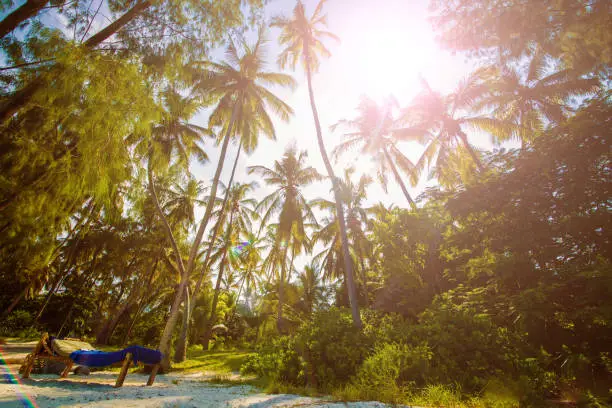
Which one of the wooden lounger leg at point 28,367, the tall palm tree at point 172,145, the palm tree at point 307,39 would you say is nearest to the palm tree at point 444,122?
the palm tree at point 307,39

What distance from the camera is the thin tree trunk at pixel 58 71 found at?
3441mm

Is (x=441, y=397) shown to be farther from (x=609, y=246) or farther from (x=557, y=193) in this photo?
(x=557, y=193)

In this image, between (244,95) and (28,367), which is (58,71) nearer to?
(28,367)

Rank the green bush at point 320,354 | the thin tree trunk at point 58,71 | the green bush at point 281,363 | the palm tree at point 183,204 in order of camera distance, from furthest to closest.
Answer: the palm tree at point 183,204 → the green bush at point 281,363 → the green bush at point 320,354 → the thin tree trunk at point 58,71

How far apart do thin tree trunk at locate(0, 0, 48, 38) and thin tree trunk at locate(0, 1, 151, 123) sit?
65 centimetres

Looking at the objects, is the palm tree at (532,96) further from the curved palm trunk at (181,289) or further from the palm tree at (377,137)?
the curved palm trunk at (181,289)

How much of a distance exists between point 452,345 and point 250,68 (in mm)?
14071

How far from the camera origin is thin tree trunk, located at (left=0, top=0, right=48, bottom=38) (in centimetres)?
347

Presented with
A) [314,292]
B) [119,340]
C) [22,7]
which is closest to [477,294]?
[22,7]

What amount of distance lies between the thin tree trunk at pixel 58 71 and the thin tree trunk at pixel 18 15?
65 centimetres

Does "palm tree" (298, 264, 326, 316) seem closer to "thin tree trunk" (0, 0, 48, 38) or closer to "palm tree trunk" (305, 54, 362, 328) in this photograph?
"palm tree trunk" (305, 54, 362, 328)

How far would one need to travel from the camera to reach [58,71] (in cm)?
324

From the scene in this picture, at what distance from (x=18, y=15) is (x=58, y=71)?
1.22 meters

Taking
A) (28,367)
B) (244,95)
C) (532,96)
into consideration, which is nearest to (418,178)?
(532,96)
